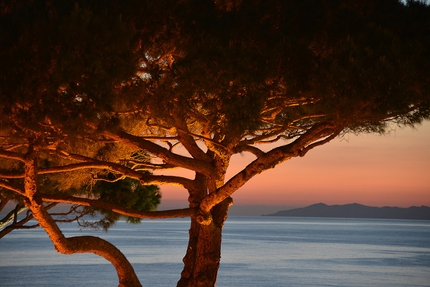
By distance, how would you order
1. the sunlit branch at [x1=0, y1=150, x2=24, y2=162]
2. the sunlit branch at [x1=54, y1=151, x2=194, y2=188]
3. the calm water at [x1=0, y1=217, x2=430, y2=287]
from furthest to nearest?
1. the calm water at [x1=0, y1=217, x2=430, y2=287]
2. the sunlit branch at [x1=54, y1=151, x2=194, y2=188]
3. the sunlit branch at [x1=0, y1=150, x2=24, y2=162]

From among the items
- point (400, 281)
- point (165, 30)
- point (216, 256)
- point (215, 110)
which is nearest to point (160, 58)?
point (165, 30)

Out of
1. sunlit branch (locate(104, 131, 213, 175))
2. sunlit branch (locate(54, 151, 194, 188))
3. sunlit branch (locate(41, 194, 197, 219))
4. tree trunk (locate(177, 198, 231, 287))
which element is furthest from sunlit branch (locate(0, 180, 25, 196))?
tree trunk (locate(177, 198, 231, 287))

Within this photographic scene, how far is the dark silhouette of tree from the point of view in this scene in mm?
4992

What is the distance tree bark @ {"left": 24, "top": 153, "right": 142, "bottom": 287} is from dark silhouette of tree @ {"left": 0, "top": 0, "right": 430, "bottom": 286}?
17mm

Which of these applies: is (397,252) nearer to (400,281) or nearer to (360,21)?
(400,281)

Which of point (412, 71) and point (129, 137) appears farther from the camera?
point (129, 137)

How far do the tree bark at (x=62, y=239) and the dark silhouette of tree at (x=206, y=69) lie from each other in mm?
17

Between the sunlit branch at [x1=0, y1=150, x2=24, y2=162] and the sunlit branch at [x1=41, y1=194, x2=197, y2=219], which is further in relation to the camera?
the sunlit branch at [x1=41, y1=194, x2=197, y2=219]

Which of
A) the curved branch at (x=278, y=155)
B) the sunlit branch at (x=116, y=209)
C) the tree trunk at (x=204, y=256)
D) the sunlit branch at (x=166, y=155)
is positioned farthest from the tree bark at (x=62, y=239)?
the curved branch at (x=278, y=155)

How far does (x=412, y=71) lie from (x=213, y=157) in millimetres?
2513

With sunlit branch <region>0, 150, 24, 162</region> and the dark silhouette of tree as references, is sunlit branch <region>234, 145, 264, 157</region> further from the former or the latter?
sunlit branch <region>0, 150, 24, 162</region>

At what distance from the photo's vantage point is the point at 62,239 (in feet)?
21.8

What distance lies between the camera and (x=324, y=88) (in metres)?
5.34

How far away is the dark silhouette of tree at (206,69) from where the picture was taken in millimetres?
4992
